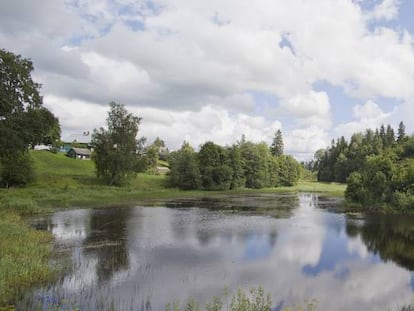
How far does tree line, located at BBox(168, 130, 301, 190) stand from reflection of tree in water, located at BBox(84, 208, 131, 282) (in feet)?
136

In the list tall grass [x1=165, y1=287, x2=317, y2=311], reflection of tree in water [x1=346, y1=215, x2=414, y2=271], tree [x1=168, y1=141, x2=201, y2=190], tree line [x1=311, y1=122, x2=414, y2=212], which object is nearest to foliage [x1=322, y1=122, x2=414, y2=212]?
tree line [x1=311, y1=122, x2=414, y2=212]

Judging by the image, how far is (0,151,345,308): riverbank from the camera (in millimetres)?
14984

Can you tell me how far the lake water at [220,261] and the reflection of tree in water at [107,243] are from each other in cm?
5

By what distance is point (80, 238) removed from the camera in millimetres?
25312

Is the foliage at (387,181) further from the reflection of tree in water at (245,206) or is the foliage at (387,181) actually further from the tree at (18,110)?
the tree at (18,110)

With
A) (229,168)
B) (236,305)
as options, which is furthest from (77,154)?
(236,305)

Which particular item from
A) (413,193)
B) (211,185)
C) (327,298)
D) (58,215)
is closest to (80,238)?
(58,215)

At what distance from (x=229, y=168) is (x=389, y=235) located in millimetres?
54462

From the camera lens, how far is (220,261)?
2067 centimetres

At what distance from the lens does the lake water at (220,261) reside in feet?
48.1

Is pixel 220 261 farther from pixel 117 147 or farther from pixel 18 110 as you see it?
pixel 117 147

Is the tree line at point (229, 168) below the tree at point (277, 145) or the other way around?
below

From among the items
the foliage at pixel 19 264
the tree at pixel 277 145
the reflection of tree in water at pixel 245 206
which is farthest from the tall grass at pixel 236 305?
the tree at pixel 277 145

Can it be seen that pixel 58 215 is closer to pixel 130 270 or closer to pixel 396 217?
pixel 130 270
